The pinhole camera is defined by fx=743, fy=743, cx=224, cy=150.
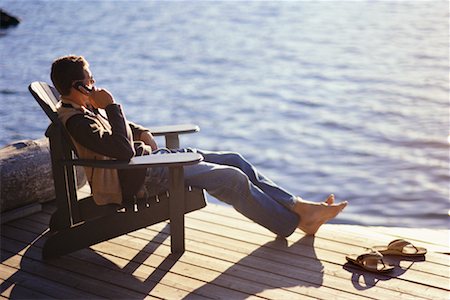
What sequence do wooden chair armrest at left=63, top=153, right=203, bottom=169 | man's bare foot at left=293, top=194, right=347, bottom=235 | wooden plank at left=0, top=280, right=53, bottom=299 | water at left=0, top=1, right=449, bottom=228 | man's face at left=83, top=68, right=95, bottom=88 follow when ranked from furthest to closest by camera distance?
water at left=0, top=1, right=449, bottom=228 → man's bare foot at left=293, top=194, right=347, bottom=235 → man's face at left=83, top=68, right=95, bottom=88 → wooden chair armrest at left=63, top=153, right=203, bottom=169 → wooden plank at left=0, top=280, right=53, bottom=299

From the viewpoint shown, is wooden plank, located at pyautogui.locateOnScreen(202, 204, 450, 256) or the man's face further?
wooden plank, located at pyautogui.locateOnScreen(202, 204, 450, 256)

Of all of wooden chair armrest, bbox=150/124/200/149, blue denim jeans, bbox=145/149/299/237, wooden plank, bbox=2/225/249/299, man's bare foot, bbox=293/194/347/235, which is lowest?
wooden plank, bbox=2/225/249/299

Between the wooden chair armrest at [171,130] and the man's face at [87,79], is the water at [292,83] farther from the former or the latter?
the man's face at [87,79]

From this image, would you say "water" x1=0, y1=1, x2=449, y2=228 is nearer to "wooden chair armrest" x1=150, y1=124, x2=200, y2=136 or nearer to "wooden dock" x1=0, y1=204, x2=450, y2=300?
"wooden dock" x1=0, y1=204, x2=450, y2=300

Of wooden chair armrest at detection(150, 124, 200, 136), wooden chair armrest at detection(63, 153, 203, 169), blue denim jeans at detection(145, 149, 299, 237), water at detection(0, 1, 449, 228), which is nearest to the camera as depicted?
wooden chair armrest at detection(63, 153, 203, 169)

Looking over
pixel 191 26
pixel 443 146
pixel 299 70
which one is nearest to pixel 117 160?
pixel 443 146

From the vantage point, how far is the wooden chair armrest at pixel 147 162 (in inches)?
133

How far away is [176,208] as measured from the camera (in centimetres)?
362

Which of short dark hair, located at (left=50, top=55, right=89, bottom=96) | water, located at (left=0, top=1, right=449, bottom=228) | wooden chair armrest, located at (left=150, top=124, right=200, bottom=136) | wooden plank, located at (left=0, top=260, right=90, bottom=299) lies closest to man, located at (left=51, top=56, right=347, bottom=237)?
short dark hair, located at (left=50, top=55, right=89, bottom=96)

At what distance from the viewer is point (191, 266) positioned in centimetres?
355

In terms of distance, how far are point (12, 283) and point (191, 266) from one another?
2.71ft

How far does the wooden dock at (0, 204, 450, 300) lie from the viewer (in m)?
3.30

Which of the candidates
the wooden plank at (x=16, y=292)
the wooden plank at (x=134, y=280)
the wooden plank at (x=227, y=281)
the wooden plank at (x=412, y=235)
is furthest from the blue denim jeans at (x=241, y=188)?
the wooden plank at (x=16, y=292)

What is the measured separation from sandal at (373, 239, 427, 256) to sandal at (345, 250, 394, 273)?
0.14 meters
